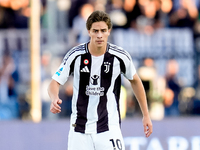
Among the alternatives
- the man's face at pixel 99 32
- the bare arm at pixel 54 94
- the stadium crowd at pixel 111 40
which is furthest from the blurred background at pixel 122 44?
the man's face at pixel 99 32

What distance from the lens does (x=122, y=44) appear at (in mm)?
10633

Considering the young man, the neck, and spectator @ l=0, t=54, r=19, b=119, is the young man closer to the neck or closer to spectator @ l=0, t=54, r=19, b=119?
the neck

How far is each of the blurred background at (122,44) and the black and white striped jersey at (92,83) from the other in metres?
5.29

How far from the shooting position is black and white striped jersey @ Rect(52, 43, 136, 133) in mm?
4309

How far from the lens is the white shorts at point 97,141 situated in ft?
13.9

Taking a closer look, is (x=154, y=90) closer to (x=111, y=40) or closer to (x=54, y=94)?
(x=111, y=40)

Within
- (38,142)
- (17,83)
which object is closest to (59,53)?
(17,83)

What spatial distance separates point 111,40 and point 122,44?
0.28m

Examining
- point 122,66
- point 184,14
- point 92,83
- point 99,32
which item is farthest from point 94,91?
point 184,14

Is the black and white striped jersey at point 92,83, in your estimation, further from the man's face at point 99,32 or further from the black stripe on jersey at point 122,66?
the man's face at point 99,32

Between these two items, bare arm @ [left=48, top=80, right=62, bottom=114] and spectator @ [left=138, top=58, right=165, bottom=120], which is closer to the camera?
bare arm @ [left=48, top=80, right=62, bottom=114]

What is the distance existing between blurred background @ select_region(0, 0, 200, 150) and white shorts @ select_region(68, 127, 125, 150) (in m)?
5.30

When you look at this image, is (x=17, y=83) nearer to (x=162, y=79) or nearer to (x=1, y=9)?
(x=1, y=9)

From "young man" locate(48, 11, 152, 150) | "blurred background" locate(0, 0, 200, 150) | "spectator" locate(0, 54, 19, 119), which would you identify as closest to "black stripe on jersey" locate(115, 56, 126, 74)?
"young man" locate(48, 11, 152, 150)
